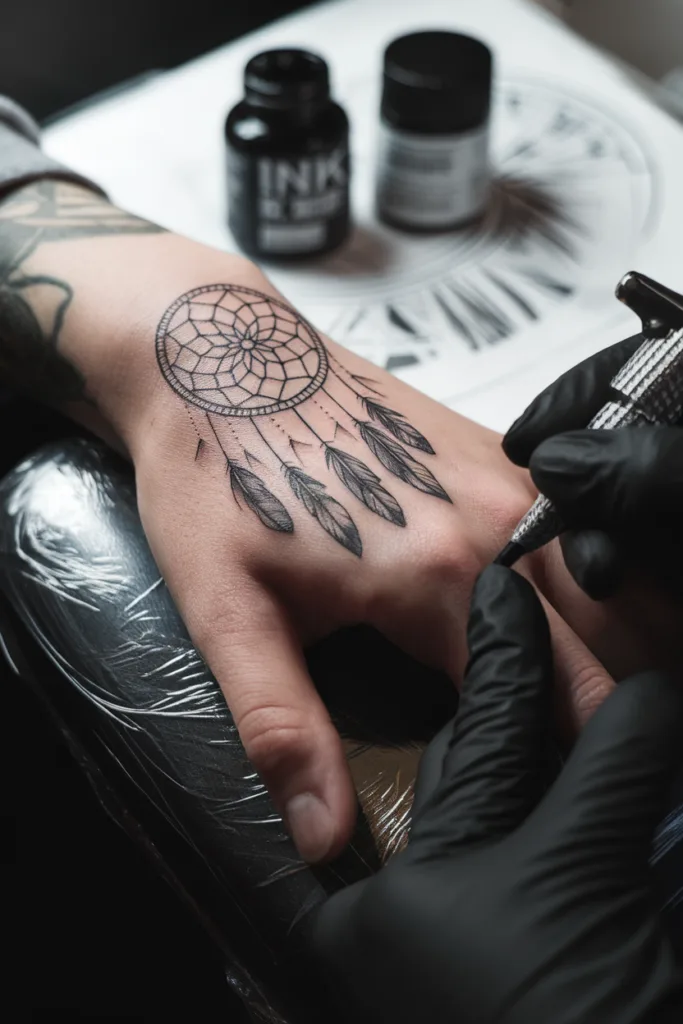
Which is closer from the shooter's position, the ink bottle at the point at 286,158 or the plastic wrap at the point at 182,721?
the plastic wrap at the point at 182,721

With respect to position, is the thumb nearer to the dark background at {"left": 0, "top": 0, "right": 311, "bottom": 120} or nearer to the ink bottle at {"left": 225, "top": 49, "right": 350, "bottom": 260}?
the ink bottle at {"left": 225, "top": 49, "right": 350, "bottom": 260}

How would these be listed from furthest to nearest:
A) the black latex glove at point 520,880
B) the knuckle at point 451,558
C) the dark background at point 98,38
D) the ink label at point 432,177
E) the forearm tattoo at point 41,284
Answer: the dark background at point 98,38 → the ink label at point 432,177 → the forearm tattoo at point 41,284 → the knuckle at point 451,558 → the black latex glove at point 520,880

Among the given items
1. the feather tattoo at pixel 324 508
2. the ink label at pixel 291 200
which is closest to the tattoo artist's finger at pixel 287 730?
the feather tattoo at pixel 324 508

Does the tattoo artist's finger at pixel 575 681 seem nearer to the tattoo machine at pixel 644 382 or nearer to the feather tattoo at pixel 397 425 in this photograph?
the tattoo machine at pixel 644 382

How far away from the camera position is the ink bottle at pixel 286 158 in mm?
1197

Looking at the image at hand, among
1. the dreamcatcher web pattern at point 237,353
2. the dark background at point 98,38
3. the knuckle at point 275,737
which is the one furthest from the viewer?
the dark background at point 98,38

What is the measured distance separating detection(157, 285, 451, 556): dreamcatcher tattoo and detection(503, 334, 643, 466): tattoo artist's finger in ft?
0.31

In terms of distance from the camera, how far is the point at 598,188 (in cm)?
142

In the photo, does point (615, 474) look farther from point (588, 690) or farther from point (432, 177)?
point (432, 177)

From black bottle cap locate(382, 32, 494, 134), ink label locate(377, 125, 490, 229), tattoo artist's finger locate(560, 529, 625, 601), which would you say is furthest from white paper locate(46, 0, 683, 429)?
tattoo artist's finger locate(560, 529, 625, 601)

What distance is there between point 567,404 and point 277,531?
10.5 inches

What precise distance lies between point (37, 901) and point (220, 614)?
2.36ft

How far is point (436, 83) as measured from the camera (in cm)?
123

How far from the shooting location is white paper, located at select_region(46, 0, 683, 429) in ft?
4.03
